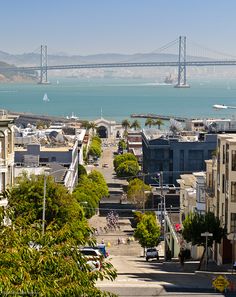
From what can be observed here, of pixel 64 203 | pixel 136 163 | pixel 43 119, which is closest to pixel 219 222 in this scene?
pixel 64 203

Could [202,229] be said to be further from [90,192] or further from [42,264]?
[90,192]

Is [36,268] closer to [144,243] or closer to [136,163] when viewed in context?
[144,243]

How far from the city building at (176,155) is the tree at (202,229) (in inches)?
1823

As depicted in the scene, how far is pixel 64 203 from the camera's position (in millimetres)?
35031

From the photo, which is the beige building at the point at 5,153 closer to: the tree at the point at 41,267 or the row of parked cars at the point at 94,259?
the row of parked cars at the point at 94,259

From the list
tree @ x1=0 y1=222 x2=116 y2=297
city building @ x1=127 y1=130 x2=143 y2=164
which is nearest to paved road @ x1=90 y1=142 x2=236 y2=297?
tree @ x1=0 y1=222 x2=116 y2=297

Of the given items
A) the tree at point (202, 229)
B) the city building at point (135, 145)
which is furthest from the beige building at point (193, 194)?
the city building at point (135, 145)

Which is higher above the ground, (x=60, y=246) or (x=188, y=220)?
(x=60, y=246)

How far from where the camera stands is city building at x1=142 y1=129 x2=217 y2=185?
260ft

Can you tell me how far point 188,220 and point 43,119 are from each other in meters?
140

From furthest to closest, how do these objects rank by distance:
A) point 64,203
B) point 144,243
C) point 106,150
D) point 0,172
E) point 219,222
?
point 106,150 < point 144,243 < point 64,203 < point 219,222 < point 0,172

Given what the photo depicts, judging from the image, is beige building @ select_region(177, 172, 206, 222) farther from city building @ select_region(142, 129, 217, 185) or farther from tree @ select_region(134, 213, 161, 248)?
city building @ select_region(142, 129, 217, 185)

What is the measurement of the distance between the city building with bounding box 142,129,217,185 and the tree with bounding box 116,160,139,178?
459 inches

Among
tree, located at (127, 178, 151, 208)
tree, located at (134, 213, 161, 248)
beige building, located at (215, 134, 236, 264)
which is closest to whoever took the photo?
beige building, located at (215, 134, 236, 264)
